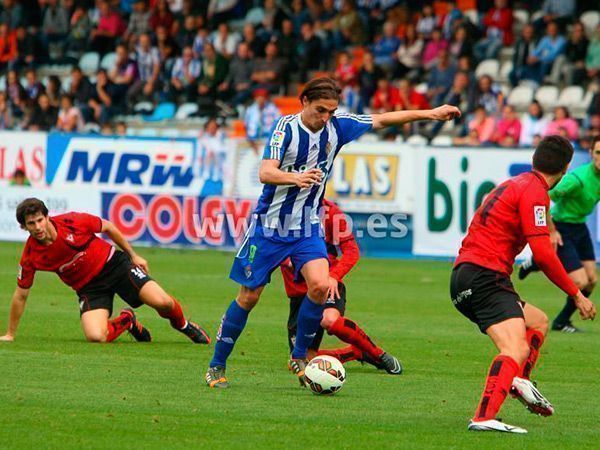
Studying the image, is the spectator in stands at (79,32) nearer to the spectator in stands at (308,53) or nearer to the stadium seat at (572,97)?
the spectator in stands at (308,53)

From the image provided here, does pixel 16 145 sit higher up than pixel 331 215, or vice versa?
pixel 331 215

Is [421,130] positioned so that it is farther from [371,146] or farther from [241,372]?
[241,372]

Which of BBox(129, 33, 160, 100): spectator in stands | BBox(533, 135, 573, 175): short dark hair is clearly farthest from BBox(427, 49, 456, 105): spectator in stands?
BBox(533, 135, 573, 175): short dark hair

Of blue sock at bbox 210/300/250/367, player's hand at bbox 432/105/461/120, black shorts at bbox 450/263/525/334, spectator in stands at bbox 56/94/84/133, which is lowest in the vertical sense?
spectator in stands at bbox 56/94/84/133

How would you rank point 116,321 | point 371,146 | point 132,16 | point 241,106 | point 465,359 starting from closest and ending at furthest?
point 465,359, point 116,321, point 371,146, point 241,106, point 132,16

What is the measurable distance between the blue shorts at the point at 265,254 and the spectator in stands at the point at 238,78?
1806 centimetres

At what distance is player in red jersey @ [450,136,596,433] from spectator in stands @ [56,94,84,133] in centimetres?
1920

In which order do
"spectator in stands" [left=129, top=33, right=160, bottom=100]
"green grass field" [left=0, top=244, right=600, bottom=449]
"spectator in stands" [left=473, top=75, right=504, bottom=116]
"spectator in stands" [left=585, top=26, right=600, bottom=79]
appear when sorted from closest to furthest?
"green grass field" [left=0, top=244, right=600, bottom=449] → "spectator in stands" [left=473, top=75, right=504, bottom=116] → "spectator in stands" [left=585, top=26, right=600, bottom=79] → "spectator in stands" [left=129, top=33, right=160, bottom=100]

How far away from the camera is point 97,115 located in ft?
91.7

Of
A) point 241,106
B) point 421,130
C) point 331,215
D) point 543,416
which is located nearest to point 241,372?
point 331,215

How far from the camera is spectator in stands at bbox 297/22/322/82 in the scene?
88.7ft

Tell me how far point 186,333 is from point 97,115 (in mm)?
16576

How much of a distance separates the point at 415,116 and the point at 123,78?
67.2ft

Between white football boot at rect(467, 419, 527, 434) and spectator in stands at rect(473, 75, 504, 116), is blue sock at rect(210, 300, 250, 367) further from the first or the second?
spectator in stands at rect(473, 75, 504, 116)
